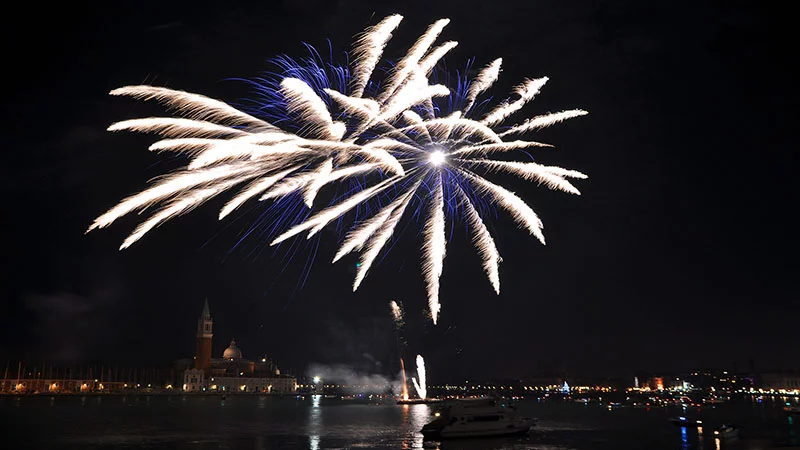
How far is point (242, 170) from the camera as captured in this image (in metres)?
19.9

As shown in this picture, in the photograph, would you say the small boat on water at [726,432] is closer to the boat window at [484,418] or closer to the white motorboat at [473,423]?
the white motorboat at [473,423]

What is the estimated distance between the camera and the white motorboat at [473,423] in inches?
2089

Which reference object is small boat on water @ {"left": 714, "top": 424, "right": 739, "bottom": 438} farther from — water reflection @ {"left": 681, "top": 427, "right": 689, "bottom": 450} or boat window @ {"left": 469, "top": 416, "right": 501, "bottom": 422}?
boat window @ {"left": 469, "top": 416, "right": 501, "bottom": 422}

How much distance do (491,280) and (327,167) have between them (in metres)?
7.64

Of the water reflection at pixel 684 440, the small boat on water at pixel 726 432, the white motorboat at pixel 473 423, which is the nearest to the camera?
the water reflection at pixel 684 440

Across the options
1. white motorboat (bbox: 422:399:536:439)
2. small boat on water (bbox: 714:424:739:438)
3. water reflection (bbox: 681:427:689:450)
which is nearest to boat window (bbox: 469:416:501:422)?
white motorboat (bbox: 422:399:536:439)

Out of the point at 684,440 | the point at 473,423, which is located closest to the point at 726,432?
the point at 684,440

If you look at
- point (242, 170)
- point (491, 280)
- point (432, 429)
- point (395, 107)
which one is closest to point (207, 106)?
point (242, 170)

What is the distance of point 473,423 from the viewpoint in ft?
178

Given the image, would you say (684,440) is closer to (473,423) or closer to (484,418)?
(484,418)

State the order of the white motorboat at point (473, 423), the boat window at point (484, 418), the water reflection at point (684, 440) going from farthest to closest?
the boat window at point (484, 418) → the white motorboat at point (473, 423) → the water reflection at point (684, 440)

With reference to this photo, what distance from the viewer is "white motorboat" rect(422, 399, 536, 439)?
174ft

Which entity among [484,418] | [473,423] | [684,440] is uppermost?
[484,418]

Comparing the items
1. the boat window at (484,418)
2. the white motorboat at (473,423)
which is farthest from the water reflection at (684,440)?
the boat window at (484,418)
